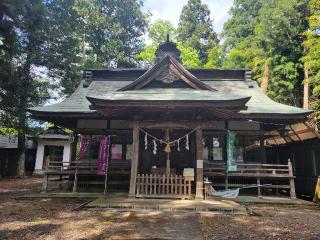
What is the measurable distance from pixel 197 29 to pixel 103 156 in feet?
125

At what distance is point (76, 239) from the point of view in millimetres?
6539

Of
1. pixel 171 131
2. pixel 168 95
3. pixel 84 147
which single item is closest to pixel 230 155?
pixel 171 131

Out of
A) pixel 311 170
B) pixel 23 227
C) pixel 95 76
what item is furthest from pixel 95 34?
pixel 23 227

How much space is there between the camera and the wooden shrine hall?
11.8 metres

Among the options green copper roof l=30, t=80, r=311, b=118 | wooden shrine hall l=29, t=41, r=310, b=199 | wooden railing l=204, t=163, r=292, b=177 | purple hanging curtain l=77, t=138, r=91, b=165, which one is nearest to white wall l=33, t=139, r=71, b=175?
green copper roof l=30, t=80, r=311, b=118

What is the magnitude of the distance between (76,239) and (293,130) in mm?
15630

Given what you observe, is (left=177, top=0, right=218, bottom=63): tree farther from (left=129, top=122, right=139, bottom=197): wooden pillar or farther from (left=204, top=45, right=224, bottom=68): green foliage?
(left=129, top=122, right=139, bottom=197): wooden pillar

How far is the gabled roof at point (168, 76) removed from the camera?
1349 centimetres

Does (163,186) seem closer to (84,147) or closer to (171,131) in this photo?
(171,131)

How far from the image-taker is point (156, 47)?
3881 centimetres

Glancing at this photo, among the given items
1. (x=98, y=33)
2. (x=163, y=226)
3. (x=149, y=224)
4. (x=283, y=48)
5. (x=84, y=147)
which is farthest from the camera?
(x=98, y=33)

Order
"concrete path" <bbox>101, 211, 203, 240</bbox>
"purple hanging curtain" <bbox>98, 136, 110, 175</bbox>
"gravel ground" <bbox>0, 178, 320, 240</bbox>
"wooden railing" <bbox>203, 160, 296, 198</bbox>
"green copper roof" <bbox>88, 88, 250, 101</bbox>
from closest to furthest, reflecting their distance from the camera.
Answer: "concrete path" <bbox>101, 211, 203, 240</bbox> < "gravel ground" <bbox>0, 178, 320, 240</bbox> < "green copper roof" <bbox>88, 88, 250, 101</bbox> < "wooden railing" <bbox>203, 160, 296, 198</bbox> < "purple hanging curtain" <bbox>98, 136, 110, 175</bbox>

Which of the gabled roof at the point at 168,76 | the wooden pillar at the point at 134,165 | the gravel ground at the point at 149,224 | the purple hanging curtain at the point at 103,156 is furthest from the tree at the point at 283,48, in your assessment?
the wooden pillar at the point at 134,165

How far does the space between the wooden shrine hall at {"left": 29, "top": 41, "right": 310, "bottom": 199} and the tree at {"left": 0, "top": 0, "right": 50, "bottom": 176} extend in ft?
17.5
